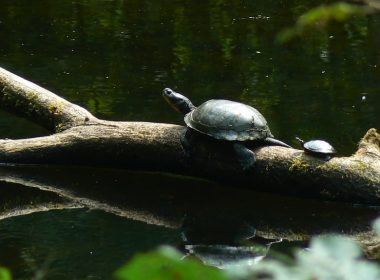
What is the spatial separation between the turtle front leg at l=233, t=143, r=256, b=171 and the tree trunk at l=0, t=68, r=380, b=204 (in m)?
0.04

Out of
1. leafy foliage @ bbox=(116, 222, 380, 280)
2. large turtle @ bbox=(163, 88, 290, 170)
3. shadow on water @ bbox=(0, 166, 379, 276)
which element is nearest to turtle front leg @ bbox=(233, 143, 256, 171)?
large turtle @ bbox=(163, 88, 290, 170)

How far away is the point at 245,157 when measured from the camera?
555 cm

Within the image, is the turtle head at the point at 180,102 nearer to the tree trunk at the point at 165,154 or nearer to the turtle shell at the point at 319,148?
the tree trunk at the point at 165,154

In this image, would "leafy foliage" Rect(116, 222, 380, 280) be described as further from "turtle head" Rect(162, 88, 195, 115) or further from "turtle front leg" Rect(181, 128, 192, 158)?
"turtle head" Rect(162, 88, 195, 115)

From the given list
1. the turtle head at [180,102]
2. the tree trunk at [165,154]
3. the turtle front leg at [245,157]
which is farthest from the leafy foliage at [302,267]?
the turtle head at [180,102]

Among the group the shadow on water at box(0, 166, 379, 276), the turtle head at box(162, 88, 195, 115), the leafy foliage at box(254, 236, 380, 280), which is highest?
the leafy foliage at box(254, 236, 380, 280)

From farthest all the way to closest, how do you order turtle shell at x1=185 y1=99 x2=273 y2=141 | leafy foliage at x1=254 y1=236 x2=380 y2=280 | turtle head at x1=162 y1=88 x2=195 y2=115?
turtle head at x1=162 y1=88 x2=195 y2=115, turtle shell at x1=185 y1=99 x2=273 y2=141, leafy foliage at x1=254 y1=236 x2=380 y2=280

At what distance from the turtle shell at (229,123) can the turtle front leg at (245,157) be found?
2.8 inches

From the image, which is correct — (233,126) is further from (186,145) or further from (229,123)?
(186,145)

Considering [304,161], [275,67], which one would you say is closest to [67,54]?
[275,67]

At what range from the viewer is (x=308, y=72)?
30.5 ft

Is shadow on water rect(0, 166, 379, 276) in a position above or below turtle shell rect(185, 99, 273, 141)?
below

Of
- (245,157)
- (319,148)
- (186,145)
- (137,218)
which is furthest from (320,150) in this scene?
(137,218)

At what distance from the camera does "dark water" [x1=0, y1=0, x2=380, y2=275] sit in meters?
5.50
